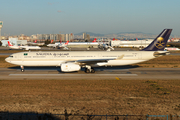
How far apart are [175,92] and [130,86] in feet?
17.3

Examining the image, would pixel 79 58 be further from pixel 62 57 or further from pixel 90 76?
pixel 90 76

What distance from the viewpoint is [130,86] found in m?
23.4

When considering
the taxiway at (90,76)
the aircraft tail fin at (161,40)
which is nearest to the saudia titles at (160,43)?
the aircraft tail fin at (161,40)

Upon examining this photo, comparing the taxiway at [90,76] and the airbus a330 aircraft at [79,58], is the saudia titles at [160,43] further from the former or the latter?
the taxiway at [90,76]

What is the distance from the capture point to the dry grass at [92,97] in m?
15.6

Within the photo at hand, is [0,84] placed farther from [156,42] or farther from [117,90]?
[156,42]

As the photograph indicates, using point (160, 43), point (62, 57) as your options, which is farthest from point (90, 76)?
point (160, 43)

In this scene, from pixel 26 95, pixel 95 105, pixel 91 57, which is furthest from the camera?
pixel 91 57

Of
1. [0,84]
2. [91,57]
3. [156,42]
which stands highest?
[156,42]

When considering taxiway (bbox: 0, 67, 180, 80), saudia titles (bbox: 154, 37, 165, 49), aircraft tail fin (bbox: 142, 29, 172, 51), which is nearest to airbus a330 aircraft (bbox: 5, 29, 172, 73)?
aircraft tail fin (bbox: 142, 29, 172, 51)

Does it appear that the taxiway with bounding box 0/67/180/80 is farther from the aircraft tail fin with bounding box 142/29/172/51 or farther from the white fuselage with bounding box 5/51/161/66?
the aircraft tail fin with bounding box 142/29/172/51

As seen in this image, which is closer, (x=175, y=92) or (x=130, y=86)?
(x=175, y=92)

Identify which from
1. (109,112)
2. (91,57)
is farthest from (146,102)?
(91,57)

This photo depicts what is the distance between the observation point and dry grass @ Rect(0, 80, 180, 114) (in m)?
15.6
